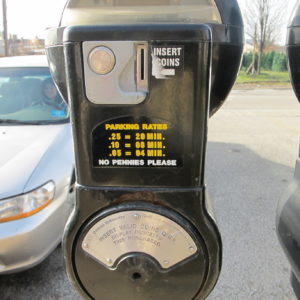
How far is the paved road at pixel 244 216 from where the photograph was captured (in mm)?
2496

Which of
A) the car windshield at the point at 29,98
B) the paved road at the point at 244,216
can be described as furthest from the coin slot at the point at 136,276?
the car windshield at the point at 29,98

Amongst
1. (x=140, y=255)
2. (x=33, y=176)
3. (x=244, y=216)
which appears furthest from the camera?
(x=244, y=216)

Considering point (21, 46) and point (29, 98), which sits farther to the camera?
point (21, 46)

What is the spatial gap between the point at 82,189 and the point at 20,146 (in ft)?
5.52

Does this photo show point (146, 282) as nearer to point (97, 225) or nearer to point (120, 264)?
point (120, 264)

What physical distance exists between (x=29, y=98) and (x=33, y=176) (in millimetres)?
1205

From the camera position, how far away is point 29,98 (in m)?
3.39

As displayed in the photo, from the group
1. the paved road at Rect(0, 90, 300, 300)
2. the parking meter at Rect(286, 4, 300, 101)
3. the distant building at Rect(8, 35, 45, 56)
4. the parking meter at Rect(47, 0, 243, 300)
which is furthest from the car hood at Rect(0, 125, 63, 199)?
the distant building at Rect(8, 35, 45, 56)

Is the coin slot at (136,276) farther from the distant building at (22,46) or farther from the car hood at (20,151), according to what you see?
the distant building at (22,46)

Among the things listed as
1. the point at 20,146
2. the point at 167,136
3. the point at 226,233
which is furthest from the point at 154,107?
the point at 226,233

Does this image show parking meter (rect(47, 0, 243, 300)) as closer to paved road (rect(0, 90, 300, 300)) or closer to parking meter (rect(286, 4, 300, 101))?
parking meter (rect(286, 4, 300, 101))

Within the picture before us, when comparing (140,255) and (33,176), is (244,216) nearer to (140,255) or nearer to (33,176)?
(33,176)

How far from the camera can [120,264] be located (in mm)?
1256

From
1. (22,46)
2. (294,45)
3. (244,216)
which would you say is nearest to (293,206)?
(294,45)
